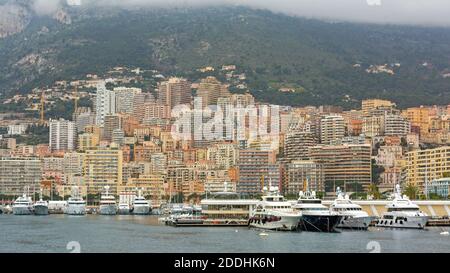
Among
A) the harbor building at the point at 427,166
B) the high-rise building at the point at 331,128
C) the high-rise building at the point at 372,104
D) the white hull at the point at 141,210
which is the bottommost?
the white hull at the point at 141,210

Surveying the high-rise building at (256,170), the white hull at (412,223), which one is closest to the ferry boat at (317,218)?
the white hull at (412,223)

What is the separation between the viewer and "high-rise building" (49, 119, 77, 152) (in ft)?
176

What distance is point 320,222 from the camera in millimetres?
19641

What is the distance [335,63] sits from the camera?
53.3 meters

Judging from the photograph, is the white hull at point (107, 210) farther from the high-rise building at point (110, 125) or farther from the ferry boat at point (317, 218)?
the ferry boat at point (317, 218)

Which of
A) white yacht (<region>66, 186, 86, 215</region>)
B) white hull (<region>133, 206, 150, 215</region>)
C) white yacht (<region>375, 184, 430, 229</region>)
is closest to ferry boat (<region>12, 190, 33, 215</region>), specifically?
white yacht (<region>66, 186, 86, 215</region>)

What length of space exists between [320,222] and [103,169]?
3014 centimetres

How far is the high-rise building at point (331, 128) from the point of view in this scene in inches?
1864

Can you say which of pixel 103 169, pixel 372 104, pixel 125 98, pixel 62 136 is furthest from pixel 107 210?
pixel 372 104

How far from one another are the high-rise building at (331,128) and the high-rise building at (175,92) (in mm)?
9217

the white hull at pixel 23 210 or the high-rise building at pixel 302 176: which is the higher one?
the high-rise building at pixel 302 176

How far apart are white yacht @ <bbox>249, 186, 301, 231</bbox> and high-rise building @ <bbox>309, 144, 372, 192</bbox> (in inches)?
795

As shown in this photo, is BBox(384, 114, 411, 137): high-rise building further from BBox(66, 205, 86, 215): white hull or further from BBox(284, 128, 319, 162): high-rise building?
BBox(66, 205, 86, 215): white hull

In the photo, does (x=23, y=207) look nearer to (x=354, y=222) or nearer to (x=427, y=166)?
(x=427, y=166)
